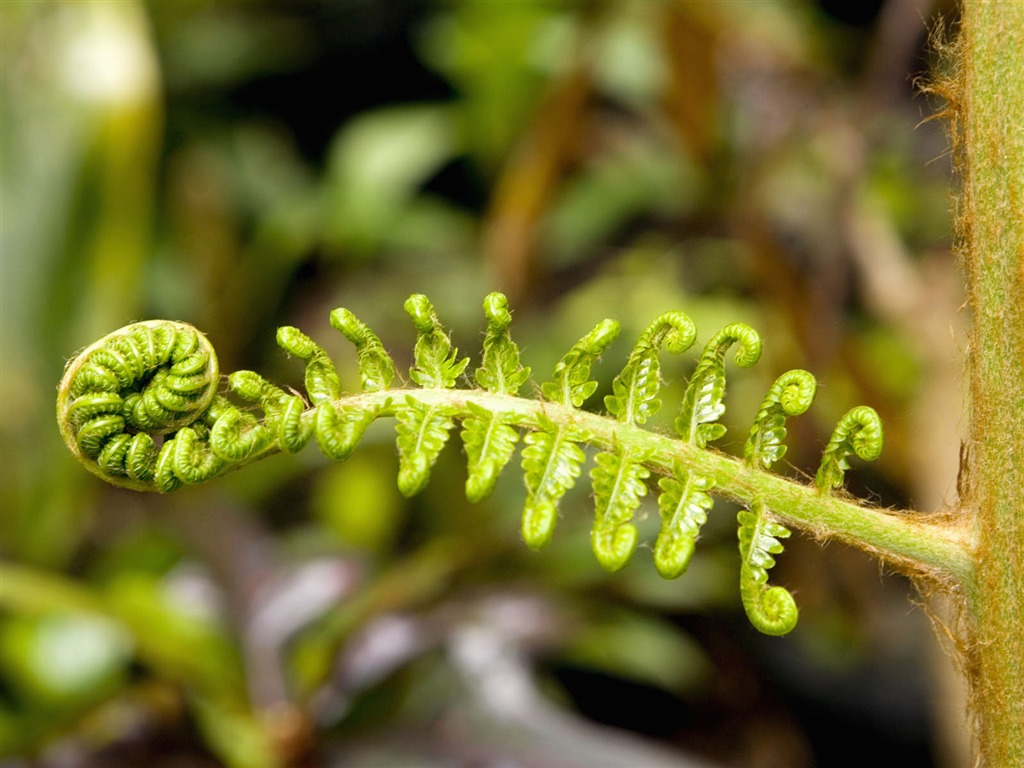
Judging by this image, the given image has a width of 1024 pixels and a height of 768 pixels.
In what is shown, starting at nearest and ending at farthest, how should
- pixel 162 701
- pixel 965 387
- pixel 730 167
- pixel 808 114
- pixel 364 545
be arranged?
1. pixel 965 387
2. pixel 162 701
3. pixel 364 545
4. pixel 730 167
5. pixel 808 114

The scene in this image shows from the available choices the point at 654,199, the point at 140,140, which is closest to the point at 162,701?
the point at 140,140

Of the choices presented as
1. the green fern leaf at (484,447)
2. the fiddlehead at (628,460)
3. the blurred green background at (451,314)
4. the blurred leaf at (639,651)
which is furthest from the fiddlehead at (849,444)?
the blurred leaf at (639,651)

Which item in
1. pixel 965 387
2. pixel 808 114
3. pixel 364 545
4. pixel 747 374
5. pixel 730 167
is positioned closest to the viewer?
pixel 965 387

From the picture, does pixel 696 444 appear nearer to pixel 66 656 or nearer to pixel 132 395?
pixel 132 395

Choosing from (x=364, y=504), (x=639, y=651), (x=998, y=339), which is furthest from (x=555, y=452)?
(x=364, y=504)

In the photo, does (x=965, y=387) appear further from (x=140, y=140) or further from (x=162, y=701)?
(x=140, y=140)
